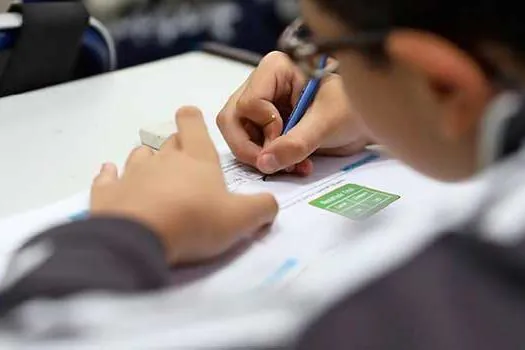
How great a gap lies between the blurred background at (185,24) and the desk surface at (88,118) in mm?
518

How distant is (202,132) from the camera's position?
0.57 meters

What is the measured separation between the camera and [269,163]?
2.07 feet

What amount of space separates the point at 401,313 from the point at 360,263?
0.41ft

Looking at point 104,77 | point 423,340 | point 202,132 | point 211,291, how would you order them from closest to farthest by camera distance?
point 423,340 → point 211,291 → point 202,132 → point 104,77

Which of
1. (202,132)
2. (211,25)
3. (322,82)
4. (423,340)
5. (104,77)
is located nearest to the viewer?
(423,340)

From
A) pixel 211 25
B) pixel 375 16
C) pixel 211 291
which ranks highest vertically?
pixel 375 16

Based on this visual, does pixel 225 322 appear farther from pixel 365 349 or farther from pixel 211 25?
pixel 211 25

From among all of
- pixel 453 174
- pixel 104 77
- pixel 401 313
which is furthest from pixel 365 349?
pixel 104 77

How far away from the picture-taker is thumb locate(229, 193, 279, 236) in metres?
0.52

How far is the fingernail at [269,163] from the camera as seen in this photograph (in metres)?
0.63

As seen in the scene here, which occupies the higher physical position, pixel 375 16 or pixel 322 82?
pixel 375 16

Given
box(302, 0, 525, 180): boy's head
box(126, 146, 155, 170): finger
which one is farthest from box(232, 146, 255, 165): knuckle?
box(302, 0, 525, 180): boy's head

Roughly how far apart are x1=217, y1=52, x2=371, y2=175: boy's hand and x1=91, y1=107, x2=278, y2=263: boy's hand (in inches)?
3.5

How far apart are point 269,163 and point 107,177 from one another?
13cm
